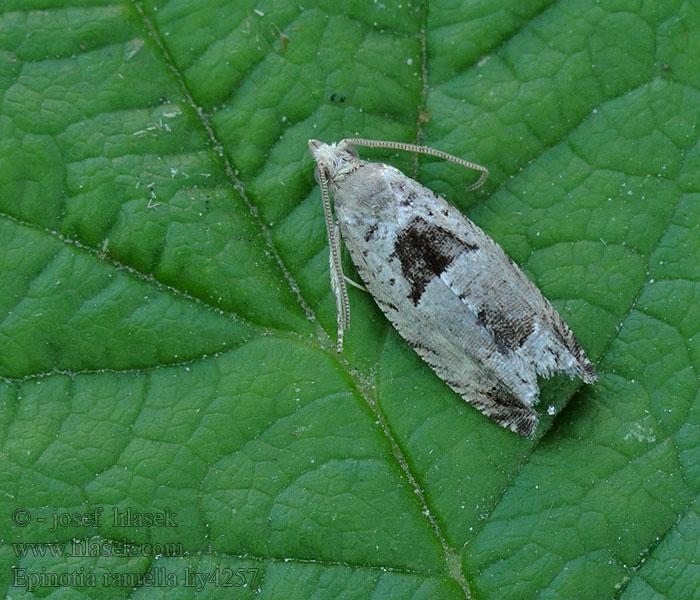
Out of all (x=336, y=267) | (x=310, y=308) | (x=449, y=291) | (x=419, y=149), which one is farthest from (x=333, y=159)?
(x=449, y=291)

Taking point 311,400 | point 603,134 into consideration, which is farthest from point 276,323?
point 603,134

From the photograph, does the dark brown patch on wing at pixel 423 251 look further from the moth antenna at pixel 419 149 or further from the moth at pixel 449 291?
the moth antenna at pixel 419 149

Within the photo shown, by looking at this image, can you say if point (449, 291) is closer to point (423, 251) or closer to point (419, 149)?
point (423, 251)

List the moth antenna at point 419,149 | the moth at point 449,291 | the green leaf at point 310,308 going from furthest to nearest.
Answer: the moth antenna at point 419,149 < the moth at point 449,291 < the green leaf at point 310,308

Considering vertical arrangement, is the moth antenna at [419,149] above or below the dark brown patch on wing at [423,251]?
above

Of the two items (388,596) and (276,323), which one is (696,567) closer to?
(388,596)

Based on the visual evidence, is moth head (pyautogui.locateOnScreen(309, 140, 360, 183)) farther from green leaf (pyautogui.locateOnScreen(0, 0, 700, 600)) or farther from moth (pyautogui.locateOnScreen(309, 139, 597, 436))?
green leaf (pyautogui.locateOnScreen(0, 0, 700, 600))

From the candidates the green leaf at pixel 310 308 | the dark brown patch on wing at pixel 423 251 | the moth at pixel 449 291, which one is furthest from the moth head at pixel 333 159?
the dark brown patch on wing at pixel 423 251

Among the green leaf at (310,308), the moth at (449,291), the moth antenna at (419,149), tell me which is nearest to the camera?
the green leaf at (310,308)
